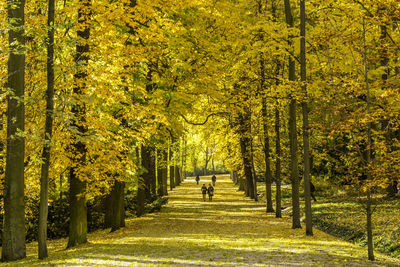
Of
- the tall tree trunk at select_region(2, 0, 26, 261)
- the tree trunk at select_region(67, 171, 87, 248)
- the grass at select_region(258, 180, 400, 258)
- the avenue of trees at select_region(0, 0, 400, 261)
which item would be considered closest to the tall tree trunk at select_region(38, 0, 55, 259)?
the avenue of trees at select_region(0, 0, 400, 261)

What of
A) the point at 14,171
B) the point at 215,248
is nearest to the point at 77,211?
the point at 14,171

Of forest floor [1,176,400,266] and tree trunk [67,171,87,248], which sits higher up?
tree trunk [67,171,87,248]

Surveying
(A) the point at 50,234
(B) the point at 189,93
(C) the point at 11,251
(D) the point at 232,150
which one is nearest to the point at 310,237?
(B) the point at 189,93

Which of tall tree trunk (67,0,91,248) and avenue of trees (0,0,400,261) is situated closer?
avenue of trees (0,0,400,261)

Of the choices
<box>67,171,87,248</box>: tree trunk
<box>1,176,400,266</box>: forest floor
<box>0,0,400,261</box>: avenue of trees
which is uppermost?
<box>0,0,400,261</box>: avenue of trees

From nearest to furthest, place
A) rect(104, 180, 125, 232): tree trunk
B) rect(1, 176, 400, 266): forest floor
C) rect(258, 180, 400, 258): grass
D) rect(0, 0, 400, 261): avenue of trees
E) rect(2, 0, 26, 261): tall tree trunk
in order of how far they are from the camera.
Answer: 1. rect(1, 176, 400, 266): forest floor
2. rect(0, 0, 400, 261): avenue of trees
3. rect(2, 0, 26, 261): tall tree trunk
4. rect(258, 180, 400, 258): grass
5. rect(104, 180, 125, 232): tree trunk

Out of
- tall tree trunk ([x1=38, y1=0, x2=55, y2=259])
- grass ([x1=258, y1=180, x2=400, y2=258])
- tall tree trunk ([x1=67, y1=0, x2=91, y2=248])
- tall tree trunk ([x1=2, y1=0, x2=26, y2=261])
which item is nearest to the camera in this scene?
tall tree trunk ([x1=38, y1=0, x2=55, y2=259])

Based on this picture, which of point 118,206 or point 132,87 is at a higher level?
point 132,87

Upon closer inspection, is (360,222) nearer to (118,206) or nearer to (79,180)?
(118,206)

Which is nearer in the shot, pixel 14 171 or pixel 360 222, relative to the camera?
pixel 14 171

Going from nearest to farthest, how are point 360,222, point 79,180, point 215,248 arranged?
point 215,248 → point 79,180 → point 360,222

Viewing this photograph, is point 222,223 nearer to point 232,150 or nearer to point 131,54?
point 131,54

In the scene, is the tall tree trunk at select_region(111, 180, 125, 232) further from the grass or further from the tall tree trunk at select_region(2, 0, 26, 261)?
the grass

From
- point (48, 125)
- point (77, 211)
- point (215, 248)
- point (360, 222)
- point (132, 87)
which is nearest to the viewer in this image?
point (48, 125)
